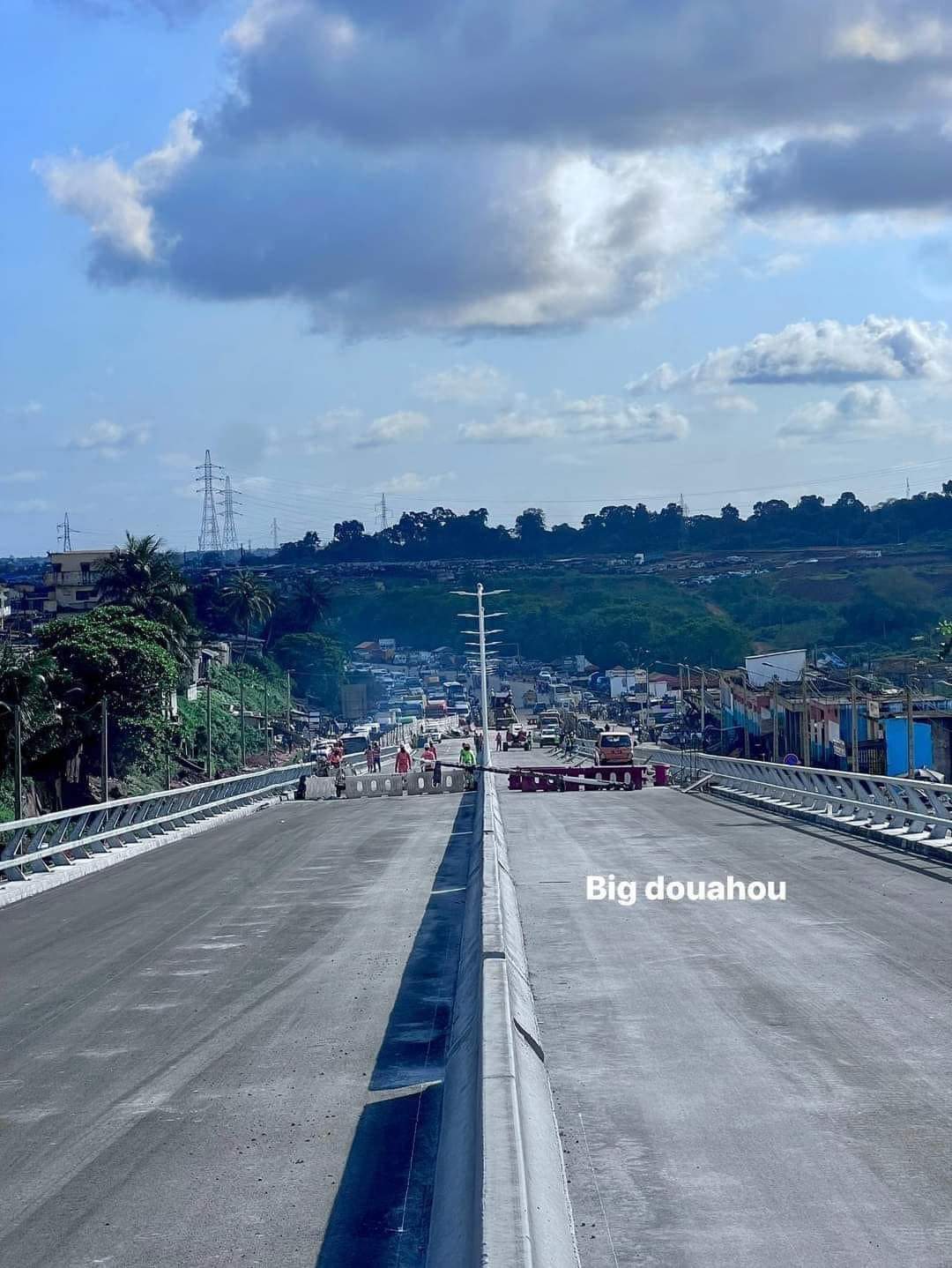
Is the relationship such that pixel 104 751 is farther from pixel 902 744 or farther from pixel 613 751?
pixel 902 744

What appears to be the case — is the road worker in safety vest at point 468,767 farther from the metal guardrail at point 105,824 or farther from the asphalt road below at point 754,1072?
the asphalt road below at point 754,1072

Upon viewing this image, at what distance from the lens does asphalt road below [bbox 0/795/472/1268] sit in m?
6.65

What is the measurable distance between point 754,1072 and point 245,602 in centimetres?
14394

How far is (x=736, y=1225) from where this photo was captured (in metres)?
6.38

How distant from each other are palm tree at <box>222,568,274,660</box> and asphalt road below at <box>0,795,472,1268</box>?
131 meters

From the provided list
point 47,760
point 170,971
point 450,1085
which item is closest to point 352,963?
point 170,971

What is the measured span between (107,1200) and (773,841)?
67.1 ft

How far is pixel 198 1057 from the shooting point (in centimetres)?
973

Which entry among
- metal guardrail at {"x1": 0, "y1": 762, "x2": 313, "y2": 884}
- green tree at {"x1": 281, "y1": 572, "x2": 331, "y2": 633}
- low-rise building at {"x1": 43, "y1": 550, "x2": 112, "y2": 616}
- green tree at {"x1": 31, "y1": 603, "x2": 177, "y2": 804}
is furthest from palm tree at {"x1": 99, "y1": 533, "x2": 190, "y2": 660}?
green tree at {"x1": 281, "y1": 572, "x2": 331, "y2": 633}

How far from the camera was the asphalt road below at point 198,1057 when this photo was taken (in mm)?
6648

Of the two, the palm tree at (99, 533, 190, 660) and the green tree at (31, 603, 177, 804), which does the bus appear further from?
the palm tree at (99, 533, 190, 660)

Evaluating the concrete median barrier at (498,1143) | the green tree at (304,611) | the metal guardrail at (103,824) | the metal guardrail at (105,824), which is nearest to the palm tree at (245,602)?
the green tree at (304,611)

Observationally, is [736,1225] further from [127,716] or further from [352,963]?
[127,716]

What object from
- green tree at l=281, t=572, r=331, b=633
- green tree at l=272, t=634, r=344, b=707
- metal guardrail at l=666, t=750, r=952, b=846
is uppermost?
green tree at l=281, t=572, r=331, b=633
